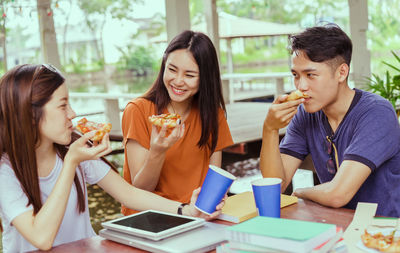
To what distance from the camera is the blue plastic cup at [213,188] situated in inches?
59.7

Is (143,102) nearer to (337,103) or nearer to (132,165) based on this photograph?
(132,165)

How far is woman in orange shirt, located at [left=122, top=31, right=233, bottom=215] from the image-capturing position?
2270 mm

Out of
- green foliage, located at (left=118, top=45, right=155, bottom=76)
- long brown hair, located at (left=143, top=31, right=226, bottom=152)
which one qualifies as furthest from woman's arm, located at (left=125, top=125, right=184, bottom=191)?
green foliage, located at (left=118, top=45, right=155, bottom=76)

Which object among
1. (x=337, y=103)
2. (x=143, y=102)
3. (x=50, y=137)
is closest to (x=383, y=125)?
(x=337, y=103)

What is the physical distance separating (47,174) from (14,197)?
9.2 inches

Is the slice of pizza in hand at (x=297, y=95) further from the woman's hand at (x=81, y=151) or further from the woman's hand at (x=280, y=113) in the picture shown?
the woman's hand at (x=81, y=151)

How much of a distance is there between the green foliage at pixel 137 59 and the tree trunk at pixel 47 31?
26.3ft

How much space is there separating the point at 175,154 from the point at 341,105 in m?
0.75

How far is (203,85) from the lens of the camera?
2.34 meters

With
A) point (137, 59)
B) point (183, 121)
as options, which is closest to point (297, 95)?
point (183, 121)

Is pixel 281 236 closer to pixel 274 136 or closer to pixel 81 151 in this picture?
pixel 81 151

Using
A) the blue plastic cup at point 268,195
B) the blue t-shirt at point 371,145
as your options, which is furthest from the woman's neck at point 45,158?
the blue t-shirt at point 371,145

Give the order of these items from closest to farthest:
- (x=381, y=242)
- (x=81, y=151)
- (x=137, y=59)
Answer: (x=381, y=242) → (x=81, y=151) → (x=137, y=59)

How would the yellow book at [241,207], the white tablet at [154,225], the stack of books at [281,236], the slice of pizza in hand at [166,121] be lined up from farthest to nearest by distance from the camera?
1. the slice of pizza in hand at [166,121]
2. the yellow book at [241,207]
3. the white tablet at [154,225]
4. the stack of books at [281,236]
